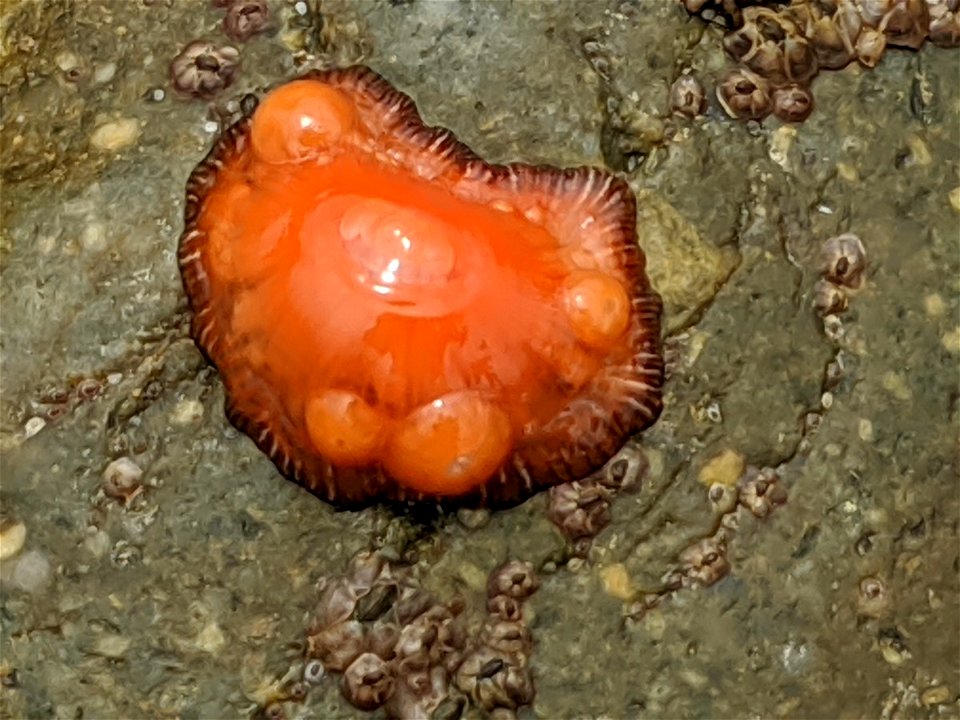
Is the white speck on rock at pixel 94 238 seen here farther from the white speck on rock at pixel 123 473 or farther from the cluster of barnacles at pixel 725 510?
the cluster of barnacles at pixel 725 510

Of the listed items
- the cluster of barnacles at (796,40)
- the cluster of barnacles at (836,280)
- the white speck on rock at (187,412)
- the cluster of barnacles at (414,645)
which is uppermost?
the cluster of barnacles at (796,40)

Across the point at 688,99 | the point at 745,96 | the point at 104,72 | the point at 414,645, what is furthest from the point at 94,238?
the point at 745,96

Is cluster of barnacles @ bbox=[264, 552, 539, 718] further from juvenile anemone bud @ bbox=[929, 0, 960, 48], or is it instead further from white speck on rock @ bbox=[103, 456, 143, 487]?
juvenile anemone bud @ bbox=[929, 0, 960, 48]

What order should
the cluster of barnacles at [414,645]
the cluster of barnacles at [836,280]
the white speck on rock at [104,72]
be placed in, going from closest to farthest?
the cluster of barnacles at [414,645] < the cluster of barnacles at [836,280] < the white speck on rock at [104,72]

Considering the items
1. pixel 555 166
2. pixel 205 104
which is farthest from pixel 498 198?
pixel 205 104

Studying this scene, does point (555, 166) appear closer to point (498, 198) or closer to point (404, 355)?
point (498, 198)

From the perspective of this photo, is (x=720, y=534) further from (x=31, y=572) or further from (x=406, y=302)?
(x=31, y=572)

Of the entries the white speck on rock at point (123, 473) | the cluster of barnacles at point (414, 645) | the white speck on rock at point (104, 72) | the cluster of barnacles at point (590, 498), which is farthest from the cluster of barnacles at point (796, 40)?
the white speck on rock at point (123, 473)
